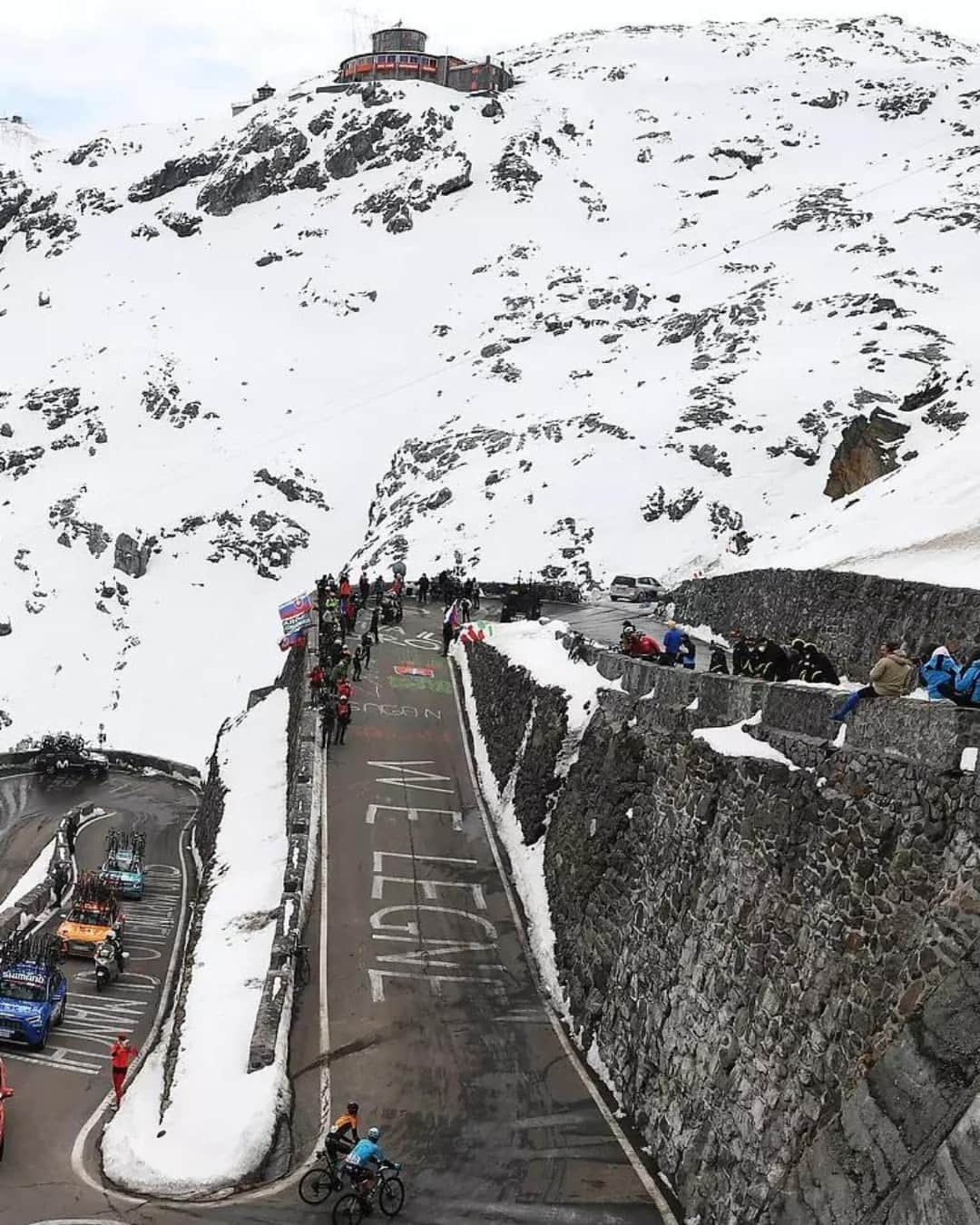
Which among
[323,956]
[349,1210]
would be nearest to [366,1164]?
[349,1210]

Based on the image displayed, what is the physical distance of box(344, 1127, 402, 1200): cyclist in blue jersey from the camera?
13320 mm

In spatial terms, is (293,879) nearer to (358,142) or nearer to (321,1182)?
(321,1182)

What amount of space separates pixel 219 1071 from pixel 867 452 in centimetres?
4183

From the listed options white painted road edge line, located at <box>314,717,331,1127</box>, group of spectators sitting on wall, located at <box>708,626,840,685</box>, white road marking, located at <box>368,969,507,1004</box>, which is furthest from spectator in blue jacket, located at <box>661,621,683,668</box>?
white painted road edge line, located at <box>314,717,331,1127</box>

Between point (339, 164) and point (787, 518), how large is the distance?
3550 inches

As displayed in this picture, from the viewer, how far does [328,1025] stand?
58.9 feet

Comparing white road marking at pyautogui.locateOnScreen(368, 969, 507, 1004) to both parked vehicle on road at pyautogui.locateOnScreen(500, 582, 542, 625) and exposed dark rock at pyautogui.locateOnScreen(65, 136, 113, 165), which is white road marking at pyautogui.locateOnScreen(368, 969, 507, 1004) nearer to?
parked vehicle on road at pyautogui.locateOnScreen(500, 582, 542, 625)

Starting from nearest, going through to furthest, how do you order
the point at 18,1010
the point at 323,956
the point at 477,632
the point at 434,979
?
the point at 434,979 < the point at 323,956 < the point at 18,1010 < the point at 477,632

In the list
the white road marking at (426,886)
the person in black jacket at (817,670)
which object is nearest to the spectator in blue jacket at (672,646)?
the person in black jacket at (817,670)

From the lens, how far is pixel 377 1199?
13.6m

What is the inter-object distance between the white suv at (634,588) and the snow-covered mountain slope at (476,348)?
367 centimetres

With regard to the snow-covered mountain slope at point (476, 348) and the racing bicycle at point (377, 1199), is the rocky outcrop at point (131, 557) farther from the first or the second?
the racing bicycle at point (377, 1199)

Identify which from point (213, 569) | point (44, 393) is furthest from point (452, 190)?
point (213, 569)

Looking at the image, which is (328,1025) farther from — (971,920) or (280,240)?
(280,240)
